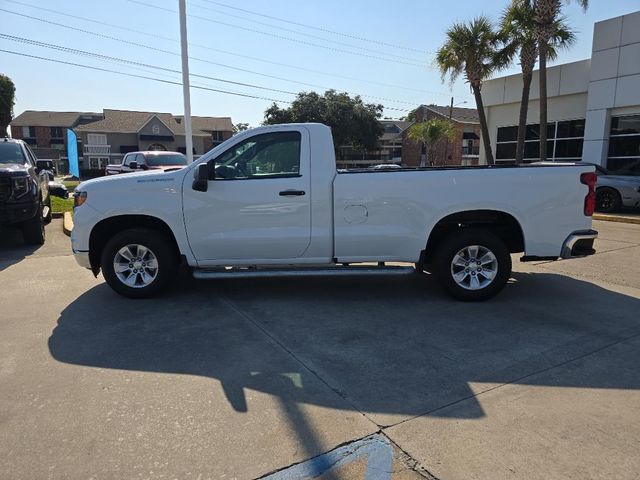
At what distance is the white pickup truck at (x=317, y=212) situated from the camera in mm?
5500

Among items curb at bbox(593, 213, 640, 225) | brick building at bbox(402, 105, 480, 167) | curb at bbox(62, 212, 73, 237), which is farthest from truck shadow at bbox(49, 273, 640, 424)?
brick building at bbox(402, 105, 480, 167)

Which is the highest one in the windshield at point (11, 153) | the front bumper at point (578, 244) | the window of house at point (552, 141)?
the window of house at point (552, 141)

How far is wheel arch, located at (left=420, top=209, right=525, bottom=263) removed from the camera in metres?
5.69

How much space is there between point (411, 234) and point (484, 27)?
1800 centimetres

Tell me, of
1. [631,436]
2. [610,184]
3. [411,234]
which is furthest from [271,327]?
[610,184]

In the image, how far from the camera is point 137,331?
15.8 feet

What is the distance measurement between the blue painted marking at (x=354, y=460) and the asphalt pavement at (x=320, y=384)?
0.01 meters

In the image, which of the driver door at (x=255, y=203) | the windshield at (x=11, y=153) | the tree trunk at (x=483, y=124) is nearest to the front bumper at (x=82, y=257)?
the driver door at (x=255, y=203)

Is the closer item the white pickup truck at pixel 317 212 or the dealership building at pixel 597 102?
the white pickup truck at pixel 317 212

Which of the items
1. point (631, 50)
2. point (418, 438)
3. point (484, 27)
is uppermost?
point (484, 27)

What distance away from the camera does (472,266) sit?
5688mm

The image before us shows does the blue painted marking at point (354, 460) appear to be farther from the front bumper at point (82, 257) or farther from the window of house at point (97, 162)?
the window of house at point (97, 162)

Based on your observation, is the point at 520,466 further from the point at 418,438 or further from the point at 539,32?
the point at 539,32

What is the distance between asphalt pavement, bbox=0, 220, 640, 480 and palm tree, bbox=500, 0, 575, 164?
14.9 m
